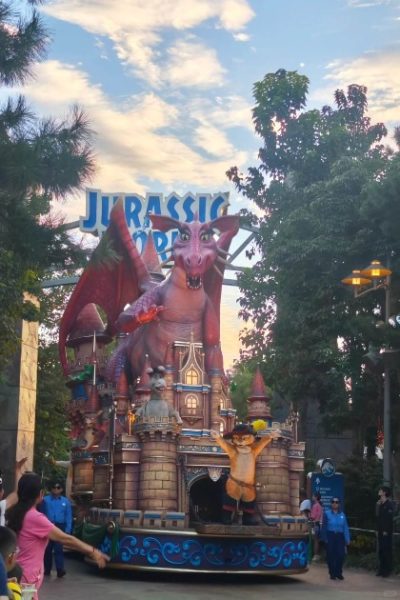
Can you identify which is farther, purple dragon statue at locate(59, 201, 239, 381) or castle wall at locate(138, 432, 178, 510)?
purple dragon statue at locate(59, 201, 239, 381)

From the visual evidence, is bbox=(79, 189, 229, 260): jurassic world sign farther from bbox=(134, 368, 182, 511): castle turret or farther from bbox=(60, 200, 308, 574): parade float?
bbox=(134, 368, 182, 511): castle turret

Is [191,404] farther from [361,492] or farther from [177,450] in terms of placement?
[361,492]

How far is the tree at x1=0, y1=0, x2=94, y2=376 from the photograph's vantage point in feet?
42.7

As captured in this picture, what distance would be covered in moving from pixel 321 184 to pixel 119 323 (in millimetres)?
8610

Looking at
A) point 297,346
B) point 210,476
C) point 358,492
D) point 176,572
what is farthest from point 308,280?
point 176,572

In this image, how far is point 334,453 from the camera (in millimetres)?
37844

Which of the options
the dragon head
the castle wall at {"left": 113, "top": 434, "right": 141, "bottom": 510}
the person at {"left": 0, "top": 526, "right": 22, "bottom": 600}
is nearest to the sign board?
the castle wall at {"left": 113, "top": 434, "right": 141, "bottom": 510}

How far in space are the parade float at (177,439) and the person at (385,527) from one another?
4.78 ft

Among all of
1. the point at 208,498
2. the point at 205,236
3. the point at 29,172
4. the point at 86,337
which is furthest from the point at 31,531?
the point at 86,337

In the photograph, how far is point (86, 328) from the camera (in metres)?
27.0

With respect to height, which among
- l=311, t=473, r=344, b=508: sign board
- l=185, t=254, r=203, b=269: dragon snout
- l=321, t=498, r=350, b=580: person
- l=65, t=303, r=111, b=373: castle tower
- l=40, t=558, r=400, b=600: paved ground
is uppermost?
l=185, t=254, r=203, b=269: dragon snout

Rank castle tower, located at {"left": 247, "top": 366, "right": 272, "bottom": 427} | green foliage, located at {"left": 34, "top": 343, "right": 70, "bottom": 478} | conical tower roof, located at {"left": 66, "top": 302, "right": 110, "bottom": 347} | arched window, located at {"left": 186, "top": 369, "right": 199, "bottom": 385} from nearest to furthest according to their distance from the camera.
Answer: castle tower, located at {"left": 247, "top": 366, "right": 272, "bottom": 427} < arched window, located at {"left": 186, "top": 369, "right": 199, "bottom": 385} < conical tower roof, located at {"left": 66, "top": 302, "right": 110, "bottom": 347} < green foliage, located at {"left": 34, "top": 343, "right": 70, "bottom": 478}

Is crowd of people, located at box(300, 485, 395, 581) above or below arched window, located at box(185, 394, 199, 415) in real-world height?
below

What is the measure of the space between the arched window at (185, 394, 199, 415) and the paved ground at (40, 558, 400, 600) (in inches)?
151
